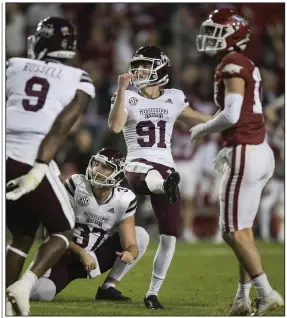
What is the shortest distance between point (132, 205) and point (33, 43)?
1.45 metres

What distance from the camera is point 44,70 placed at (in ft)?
14.3

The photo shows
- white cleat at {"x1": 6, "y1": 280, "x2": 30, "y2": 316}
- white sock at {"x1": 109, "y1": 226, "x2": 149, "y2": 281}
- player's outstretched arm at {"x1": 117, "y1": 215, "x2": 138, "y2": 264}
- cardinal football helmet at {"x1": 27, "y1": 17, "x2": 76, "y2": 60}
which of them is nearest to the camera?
white cleat at {"x1": 6, "y1": 280, "x2": 30, "y2": 316}

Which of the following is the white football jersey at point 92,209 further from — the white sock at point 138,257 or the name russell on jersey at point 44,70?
the name russell on jersey at point 44,70

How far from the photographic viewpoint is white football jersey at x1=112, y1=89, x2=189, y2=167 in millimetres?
5426

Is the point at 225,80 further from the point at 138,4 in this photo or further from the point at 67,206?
the point at 138,4

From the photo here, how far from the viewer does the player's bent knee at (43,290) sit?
5.32m

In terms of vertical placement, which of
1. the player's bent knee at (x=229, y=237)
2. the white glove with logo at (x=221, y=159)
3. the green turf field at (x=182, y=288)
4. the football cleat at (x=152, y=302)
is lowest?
the green turf field at (x=182, y=288)

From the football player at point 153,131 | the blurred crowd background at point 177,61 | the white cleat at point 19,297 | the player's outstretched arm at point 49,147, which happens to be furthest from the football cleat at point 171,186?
the blurred crowd background at point 177,61

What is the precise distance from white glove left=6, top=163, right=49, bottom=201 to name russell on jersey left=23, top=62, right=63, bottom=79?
50 cm

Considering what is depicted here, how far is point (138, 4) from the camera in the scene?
492 inches

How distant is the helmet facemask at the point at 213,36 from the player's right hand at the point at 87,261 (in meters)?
1.52

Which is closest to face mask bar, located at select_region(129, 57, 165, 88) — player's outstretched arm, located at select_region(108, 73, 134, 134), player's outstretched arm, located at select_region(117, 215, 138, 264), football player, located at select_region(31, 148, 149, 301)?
player's outstretched arm, located at select_region(108, 73, 134, 134)

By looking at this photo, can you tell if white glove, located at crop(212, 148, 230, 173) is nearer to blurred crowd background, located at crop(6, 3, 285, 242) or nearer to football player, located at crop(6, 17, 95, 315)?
football player, located at crop(6, 17, 95, 315)

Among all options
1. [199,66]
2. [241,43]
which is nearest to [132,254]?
[241,43]
